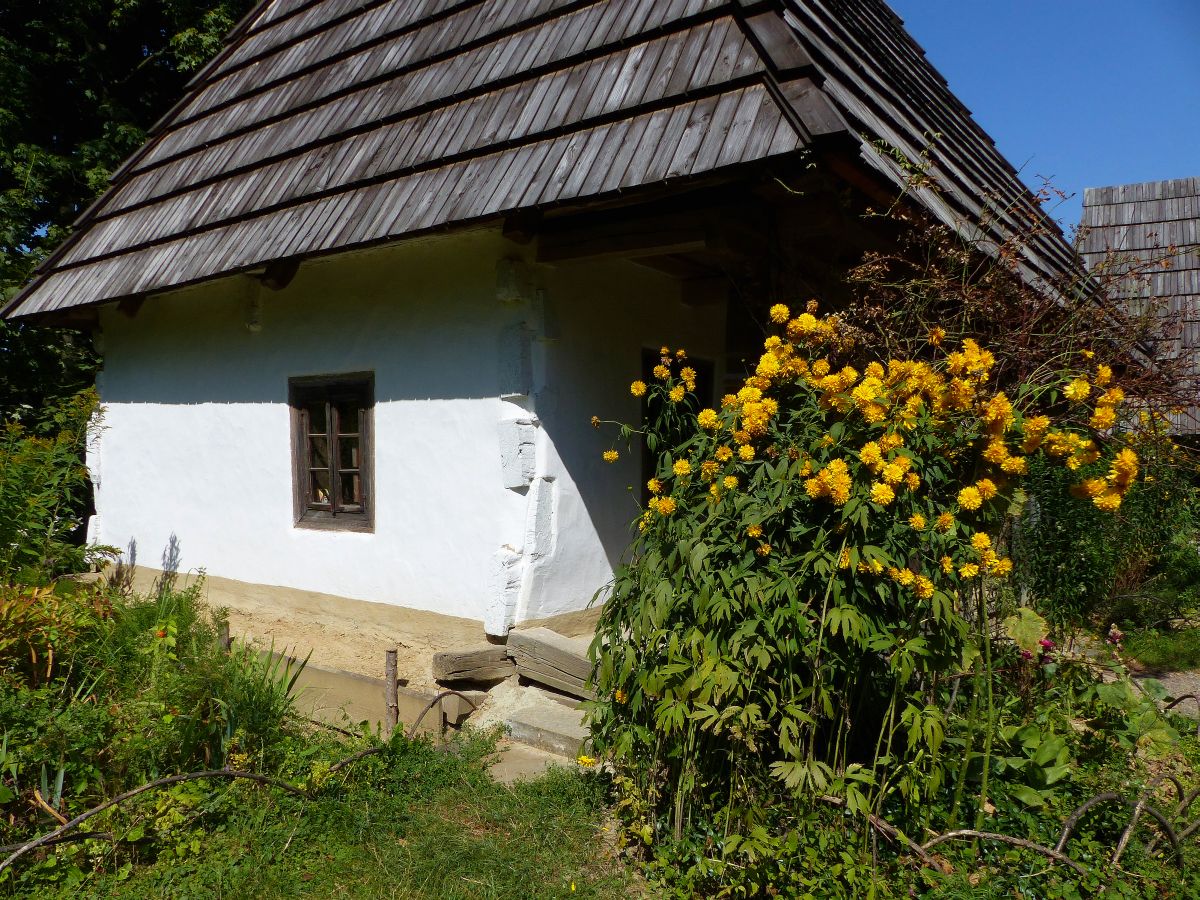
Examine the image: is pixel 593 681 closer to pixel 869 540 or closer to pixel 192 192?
pixel 869 540

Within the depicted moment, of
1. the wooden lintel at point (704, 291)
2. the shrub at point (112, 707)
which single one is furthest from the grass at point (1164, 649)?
the shrub at point (112, 707)

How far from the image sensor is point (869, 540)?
2.43 metres

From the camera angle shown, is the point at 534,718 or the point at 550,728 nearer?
the point at 550,728

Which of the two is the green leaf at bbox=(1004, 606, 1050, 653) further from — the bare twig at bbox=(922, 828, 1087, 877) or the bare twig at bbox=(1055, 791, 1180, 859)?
the bare twig at bbox=(922, 828, 1087, 877)

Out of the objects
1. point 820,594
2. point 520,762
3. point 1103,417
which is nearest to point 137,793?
point 520,762

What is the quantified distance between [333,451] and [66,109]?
1078 centimetres

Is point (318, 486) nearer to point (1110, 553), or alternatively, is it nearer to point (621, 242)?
point (621, 242)

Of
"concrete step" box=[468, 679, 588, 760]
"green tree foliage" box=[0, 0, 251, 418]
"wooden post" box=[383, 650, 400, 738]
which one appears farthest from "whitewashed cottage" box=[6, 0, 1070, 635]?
"green tree foliage" box=[0, 0, 251, 418]

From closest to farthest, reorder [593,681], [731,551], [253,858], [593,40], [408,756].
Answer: [731,551], [253,858], [593,681], [408,756], [593,40]

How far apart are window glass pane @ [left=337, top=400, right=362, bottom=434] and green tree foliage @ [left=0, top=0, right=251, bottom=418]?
6.06 m

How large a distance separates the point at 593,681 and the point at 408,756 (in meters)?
1.11

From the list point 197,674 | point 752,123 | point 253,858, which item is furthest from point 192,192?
point 253,858

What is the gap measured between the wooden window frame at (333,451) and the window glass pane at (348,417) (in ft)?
0.05

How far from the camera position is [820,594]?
2508 millimetres
